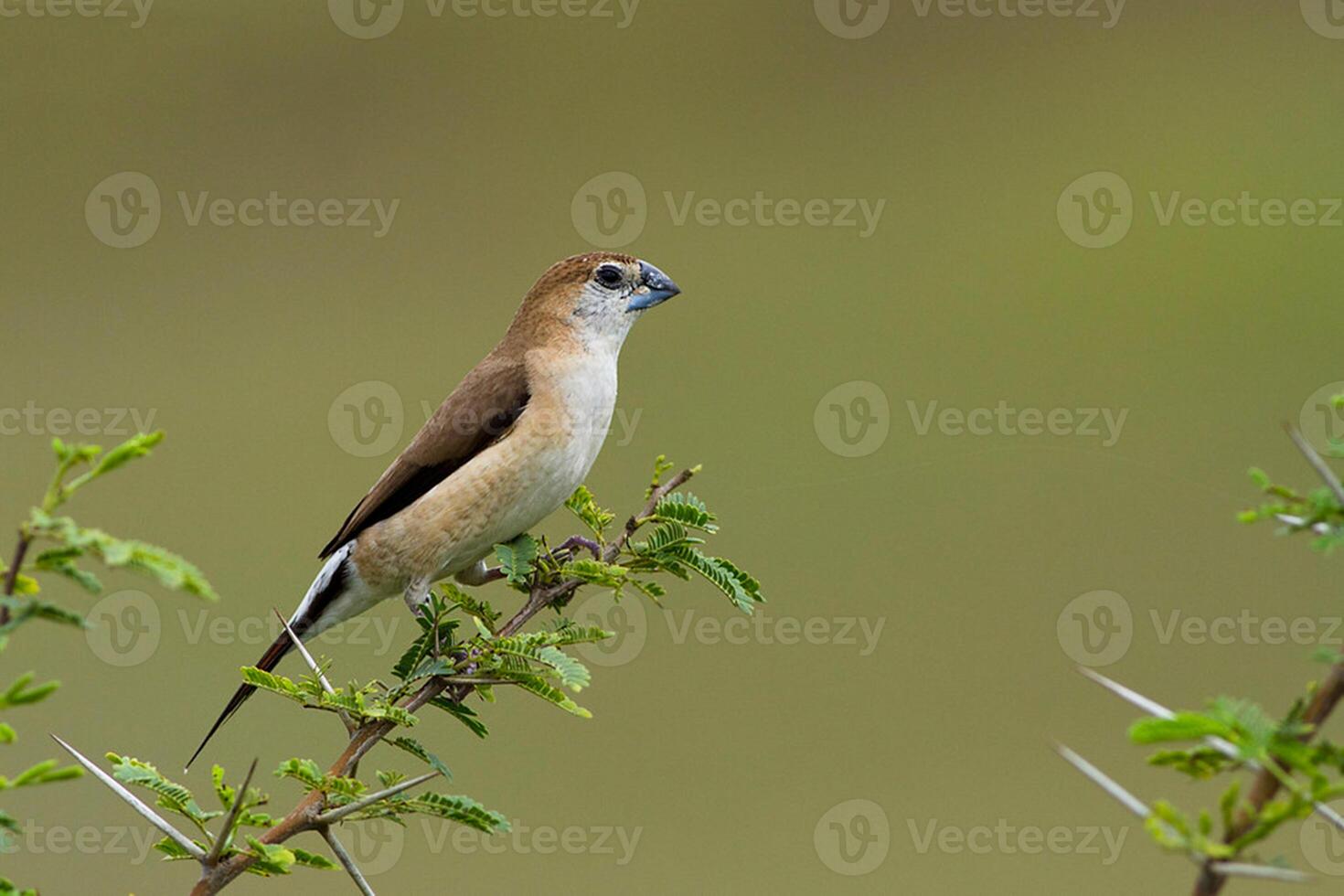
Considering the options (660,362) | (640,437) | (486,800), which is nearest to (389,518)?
(486,800)

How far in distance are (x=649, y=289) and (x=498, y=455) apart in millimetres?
1007

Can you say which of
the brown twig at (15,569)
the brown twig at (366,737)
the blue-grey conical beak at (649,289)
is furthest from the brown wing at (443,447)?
the brown twig at (15,569)

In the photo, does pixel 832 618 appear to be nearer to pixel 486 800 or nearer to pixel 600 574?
pixel 486 800

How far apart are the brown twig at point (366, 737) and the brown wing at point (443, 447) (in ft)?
4.57

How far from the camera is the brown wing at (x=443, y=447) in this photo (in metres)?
5.14

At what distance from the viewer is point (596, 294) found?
219 inches

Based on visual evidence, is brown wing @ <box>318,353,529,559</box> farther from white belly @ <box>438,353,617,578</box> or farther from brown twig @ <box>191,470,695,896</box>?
brown twig @ <box>191,470,695,896</box>

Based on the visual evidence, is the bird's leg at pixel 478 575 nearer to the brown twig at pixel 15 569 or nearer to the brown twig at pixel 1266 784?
the brown twig at pixel 15 569

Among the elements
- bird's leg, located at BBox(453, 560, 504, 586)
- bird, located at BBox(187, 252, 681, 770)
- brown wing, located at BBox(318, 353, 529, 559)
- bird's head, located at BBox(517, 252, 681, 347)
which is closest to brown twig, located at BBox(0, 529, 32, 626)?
bird, located at BBox(187, 252, 681, 770)

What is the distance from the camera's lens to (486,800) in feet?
38.1

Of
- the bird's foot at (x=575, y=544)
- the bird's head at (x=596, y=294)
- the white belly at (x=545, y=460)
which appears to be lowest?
the bird's foot at (x=575, y=544)

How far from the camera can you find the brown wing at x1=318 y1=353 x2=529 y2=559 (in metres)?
5.14

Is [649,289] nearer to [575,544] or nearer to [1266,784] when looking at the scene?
[575,544]

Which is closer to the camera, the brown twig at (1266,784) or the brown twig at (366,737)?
the brown twig at (1266,784)
